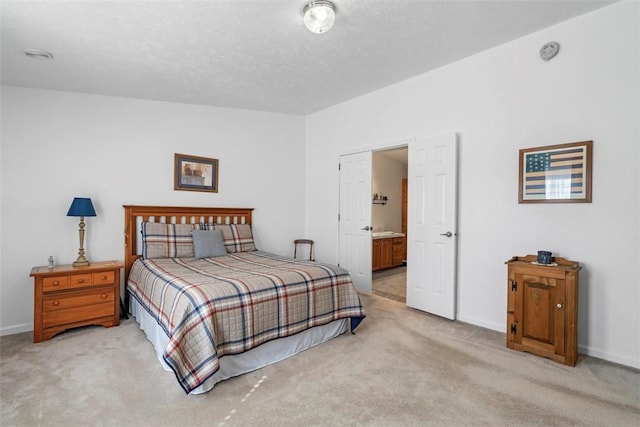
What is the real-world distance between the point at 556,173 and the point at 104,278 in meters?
4.46

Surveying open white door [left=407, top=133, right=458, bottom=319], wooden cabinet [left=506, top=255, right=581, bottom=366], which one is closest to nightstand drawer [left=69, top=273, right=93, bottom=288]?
open white door [left=407, top=133, right=458, bottom=319]

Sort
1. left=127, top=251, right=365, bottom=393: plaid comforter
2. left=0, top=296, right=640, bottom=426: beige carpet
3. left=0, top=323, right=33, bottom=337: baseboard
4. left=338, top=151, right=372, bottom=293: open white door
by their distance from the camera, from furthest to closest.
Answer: left=338, top=151, right=372, bottom=293: open white door → left=0, top=323, right=33, bottom=337: baseboard → left=127, top=251, right=365, bottom=393: plaid comforter → left=0, top=296, right=640, bottom=426: beige carpet

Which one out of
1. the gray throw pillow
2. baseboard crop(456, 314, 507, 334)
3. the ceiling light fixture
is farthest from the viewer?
the gray throw pillow

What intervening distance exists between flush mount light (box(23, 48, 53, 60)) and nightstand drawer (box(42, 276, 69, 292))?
2.04 m

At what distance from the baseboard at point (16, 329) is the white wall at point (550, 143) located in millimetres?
4590

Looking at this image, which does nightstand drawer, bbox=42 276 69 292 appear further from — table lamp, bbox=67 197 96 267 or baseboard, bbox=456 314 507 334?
baseboard, bbox=456 314 507 334

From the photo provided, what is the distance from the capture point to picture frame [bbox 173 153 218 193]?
434cm

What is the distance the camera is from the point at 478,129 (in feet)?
10.9

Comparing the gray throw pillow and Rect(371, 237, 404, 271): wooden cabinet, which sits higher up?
the gray throw pillow

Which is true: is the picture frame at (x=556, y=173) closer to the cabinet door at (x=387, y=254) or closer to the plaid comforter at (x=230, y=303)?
the plaid comforter at (x=230, y=303)

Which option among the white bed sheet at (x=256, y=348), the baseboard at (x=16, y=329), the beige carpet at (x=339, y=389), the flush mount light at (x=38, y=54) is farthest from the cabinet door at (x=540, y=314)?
the baseboard at (x=16, y=329)

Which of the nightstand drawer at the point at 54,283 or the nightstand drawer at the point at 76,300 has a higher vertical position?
the nightstand drawer at the point at 54,283

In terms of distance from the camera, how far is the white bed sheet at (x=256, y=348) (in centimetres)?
231

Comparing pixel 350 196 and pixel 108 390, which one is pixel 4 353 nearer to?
pixel 108 390
